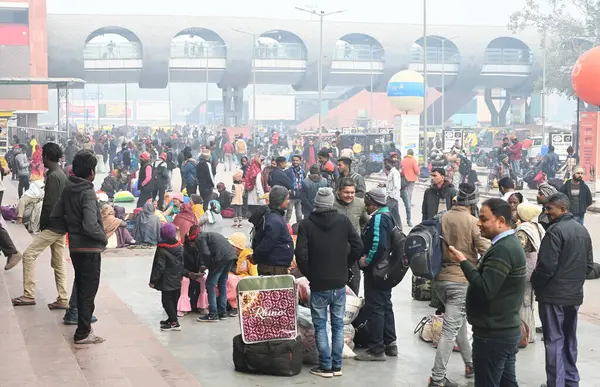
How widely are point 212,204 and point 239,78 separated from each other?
60662mm

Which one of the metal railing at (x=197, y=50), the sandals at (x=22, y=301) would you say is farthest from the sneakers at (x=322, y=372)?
the metal railing at (x=197, y=50)

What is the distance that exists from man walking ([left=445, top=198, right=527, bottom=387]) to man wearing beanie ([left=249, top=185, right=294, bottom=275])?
3667 millimetres

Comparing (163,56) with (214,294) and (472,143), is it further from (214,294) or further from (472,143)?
(214,294)

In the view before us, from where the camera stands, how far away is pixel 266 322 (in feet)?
30.3

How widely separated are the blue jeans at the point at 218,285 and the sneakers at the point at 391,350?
2301mm

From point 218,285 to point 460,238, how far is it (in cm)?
377

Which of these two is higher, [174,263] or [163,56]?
[163,56]

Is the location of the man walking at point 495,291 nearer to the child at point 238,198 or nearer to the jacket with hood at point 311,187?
the jacket with hood at point 311,187

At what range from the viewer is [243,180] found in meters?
22.6

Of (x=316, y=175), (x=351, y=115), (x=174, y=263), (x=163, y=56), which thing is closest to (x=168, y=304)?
(x=174, y=263)

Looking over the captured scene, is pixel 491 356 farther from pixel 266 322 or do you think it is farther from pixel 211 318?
pixel 211 318

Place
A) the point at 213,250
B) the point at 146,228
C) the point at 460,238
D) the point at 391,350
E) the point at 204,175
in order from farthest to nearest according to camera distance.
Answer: the point at 204,175 → the point at 146,228 → the point at 213,250 → the point at 391,350 → the point at 460,238

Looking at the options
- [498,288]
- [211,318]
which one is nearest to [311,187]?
[211,318]

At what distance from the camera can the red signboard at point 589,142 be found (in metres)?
31.8
